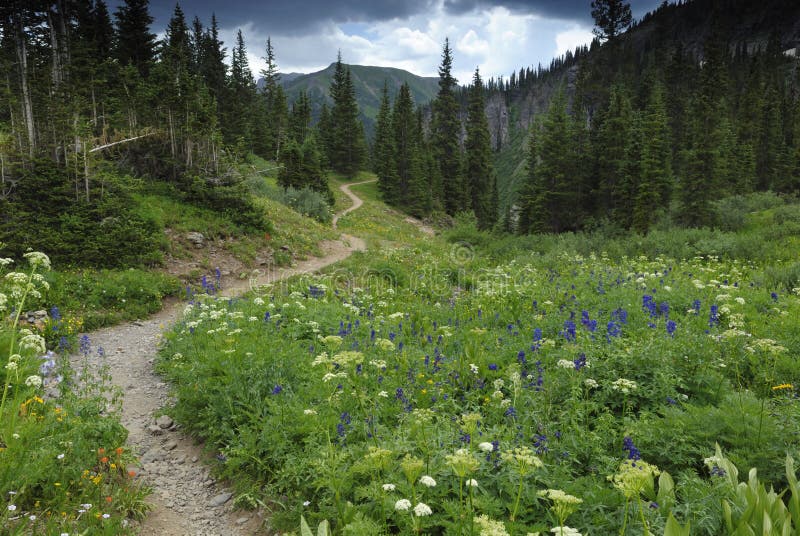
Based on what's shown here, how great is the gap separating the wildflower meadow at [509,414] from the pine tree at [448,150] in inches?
1839

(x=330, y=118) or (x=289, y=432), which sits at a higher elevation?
(x=330, y=118)

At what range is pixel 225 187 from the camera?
1922 centimetres

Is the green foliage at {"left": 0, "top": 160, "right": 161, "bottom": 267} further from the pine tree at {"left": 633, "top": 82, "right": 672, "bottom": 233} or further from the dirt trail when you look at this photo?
the pine tree at {"left": 633, "top": 82, "right": 672, "bottom": 233}

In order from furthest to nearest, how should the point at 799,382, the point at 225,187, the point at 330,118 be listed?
the point at 330,118 < the point at 225,187 < the point at 799,382

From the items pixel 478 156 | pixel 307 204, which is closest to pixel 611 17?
pixel 478 156

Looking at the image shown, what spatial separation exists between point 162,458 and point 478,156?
5437 centimetres

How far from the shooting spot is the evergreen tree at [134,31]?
34.6 metres

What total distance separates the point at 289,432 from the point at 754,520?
14.1ft

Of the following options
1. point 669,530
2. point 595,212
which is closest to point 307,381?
point 669,530

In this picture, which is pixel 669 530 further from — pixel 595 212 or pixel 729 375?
pixel 595 212

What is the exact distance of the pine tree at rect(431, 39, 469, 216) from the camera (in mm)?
55406

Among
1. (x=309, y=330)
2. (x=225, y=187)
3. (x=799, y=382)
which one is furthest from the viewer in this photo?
(x=225, y=187)

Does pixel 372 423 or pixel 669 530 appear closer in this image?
pixel 669 530

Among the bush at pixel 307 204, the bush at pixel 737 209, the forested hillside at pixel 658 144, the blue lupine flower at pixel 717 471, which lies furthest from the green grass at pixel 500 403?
the forested hillside at pixel 658 144
